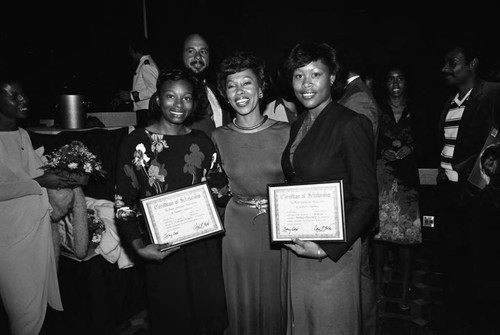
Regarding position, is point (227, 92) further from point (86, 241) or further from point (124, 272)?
point (124, 272)

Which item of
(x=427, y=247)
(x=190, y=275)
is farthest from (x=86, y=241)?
(x=427, y=247)

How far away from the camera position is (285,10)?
7.00m

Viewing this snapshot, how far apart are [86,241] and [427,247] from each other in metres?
4.42

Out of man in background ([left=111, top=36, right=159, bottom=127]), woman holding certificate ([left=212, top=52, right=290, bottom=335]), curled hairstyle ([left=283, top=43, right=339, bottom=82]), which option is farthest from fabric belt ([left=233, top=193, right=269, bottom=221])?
man in background ([left=111, top=36, right=159, bottom=127])

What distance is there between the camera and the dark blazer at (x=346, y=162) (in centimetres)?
179

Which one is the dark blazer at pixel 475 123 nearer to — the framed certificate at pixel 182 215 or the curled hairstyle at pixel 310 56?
the curled hairstyle at pixel 310 56

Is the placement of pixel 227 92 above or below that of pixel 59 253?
above

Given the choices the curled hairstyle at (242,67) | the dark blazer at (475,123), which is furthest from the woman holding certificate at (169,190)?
the dark blazer at (475,123)

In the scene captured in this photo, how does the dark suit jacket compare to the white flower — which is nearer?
the dark suit jacket

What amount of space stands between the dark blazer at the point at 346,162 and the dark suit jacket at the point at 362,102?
0.82 m

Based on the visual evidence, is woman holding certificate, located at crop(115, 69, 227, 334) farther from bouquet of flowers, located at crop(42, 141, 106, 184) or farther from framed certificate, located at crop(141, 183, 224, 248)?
bouquet of flowers, located at crop(42, 141, 106, 184)

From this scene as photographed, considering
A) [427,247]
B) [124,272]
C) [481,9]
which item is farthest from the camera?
[481,9]

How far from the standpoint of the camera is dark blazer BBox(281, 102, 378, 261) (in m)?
1.79
